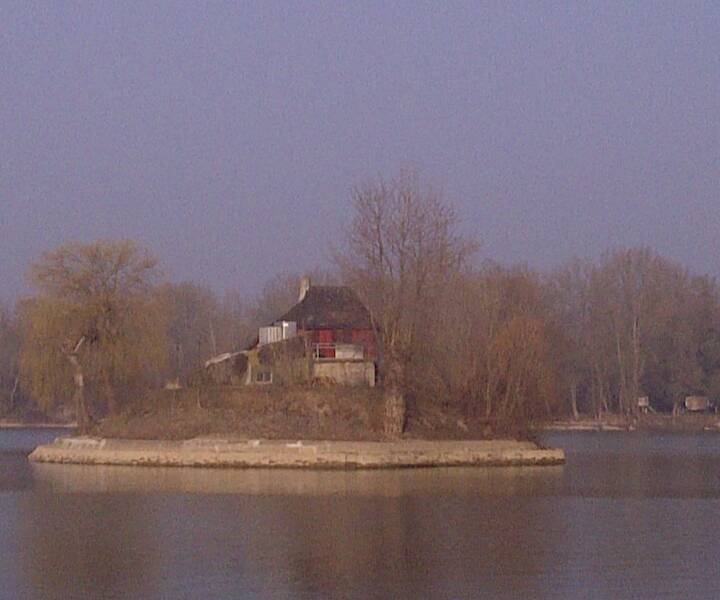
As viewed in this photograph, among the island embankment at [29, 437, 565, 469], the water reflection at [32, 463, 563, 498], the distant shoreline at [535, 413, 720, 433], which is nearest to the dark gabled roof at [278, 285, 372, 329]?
the island embankment at [29, 437, 565, 469]

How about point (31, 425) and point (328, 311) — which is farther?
point (31, 425)

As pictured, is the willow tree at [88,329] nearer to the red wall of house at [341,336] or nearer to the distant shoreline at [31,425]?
the red wall of house at [341,336]

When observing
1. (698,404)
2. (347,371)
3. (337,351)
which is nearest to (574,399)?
(698,404)

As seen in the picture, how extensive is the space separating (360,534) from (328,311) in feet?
100

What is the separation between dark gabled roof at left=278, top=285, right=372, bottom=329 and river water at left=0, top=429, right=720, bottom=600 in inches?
528

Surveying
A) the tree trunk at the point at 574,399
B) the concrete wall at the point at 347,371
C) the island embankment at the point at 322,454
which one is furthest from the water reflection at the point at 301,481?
the tree trunk at the point at 574,399

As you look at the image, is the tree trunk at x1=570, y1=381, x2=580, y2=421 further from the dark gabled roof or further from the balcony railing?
the balcony railing

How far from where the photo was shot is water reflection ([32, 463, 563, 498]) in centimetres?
3131

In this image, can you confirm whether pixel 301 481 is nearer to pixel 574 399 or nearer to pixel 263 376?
pixel 263 376

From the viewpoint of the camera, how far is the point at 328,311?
5256 cm

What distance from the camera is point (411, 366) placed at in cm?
4200

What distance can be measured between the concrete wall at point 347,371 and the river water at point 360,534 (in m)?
6.86

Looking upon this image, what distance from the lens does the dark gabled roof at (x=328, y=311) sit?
1999 inches

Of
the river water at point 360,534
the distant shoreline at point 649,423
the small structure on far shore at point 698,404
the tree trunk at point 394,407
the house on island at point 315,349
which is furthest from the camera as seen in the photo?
the small structure on far shore at point 698,404
